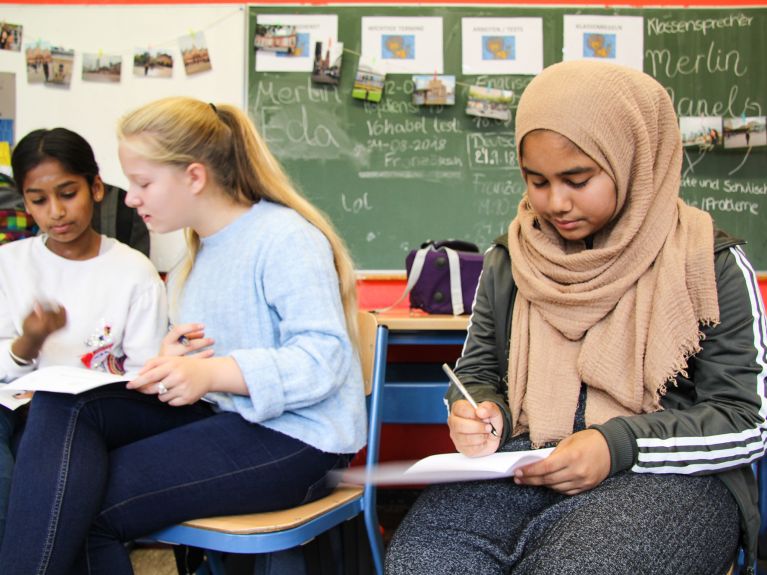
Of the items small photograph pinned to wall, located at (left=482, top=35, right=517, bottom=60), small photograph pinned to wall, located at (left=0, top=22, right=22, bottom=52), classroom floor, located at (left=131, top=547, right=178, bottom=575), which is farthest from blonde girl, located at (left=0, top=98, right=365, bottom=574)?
small photograph pinned to wall, located at (left=0, top=22, right=22, bottom=52)

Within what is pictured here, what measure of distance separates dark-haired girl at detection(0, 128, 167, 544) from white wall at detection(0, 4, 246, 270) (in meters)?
0.92

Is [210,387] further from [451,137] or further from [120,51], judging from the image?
[120,51]

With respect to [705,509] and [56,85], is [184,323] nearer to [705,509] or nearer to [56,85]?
[705,509]

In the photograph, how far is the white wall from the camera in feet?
8.53

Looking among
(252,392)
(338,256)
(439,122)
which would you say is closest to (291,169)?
(439,122)

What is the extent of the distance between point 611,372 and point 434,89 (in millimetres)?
1830

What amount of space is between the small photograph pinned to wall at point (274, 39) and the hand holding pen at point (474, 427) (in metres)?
1.91

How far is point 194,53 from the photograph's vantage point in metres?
2.60

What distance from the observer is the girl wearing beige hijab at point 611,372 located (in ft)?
2.84

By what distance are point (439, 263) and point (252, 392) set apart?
107 centimetres

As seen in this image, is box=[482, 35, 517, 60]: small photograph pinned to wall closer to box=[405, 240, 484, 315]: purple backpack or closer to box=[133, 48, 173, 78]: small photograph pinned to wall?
box=[405, 240, 484, 315]: purple backpack

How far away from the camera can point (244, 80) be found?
2.61 meters

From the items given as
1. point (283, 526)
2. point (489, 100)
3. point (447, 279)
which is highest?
point (489, 100)

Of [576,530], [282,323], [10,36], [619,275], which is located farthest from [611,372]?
[10,36]
